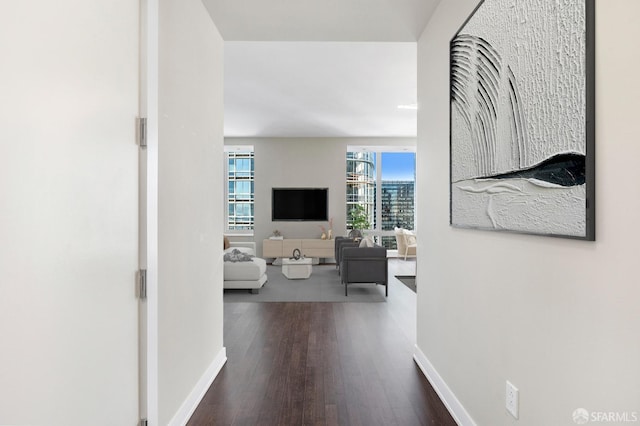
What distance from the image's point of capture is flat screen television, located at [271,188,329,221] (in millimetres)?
8633

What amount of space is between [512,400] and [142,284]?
162cm

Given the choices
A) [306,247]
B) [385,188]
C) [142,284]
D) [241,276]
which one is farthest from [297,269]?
[142,284]

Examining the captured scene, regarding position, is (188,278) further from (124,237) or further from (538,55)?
(538,55)

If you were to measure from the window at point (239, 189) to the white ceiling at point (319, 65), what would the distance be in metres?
0.86

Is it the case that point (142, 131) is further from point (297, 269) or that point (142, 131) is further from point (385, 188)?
point (385, 188)

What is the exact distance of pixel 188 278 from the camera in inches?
84.3

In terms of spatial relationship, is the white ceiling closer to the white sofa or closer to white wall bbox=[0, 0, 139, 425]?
white wall bbox=[0, 0, 139, 425]

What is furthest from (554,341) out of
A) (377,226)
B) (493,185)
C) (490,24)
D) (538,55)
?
(377,226)

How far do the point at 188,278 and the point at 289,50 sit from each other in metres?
2.80

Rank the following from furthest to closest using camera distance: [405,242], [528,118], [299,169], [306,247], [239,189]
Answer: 1. [239,189]
2. [299,169]
3. [405,242]
4. [306,247]
5. [528,118]

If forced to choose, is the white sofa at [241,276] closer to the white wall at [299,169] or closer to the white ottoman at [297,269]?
the white ottoman at [297,269]

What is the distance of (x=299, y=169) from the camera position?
866 centimetres

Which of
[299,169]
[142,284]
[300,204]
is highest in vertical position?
[299,169]

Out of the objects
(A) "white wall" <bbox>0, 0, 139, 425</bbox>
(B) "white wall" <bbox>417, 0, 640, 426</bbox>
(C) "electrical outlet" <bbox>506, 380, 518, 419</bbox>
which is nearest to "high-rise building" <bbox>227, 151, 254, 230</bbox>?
(B) "white wall" <bbox>417, 0, 640, 426</bbox>
